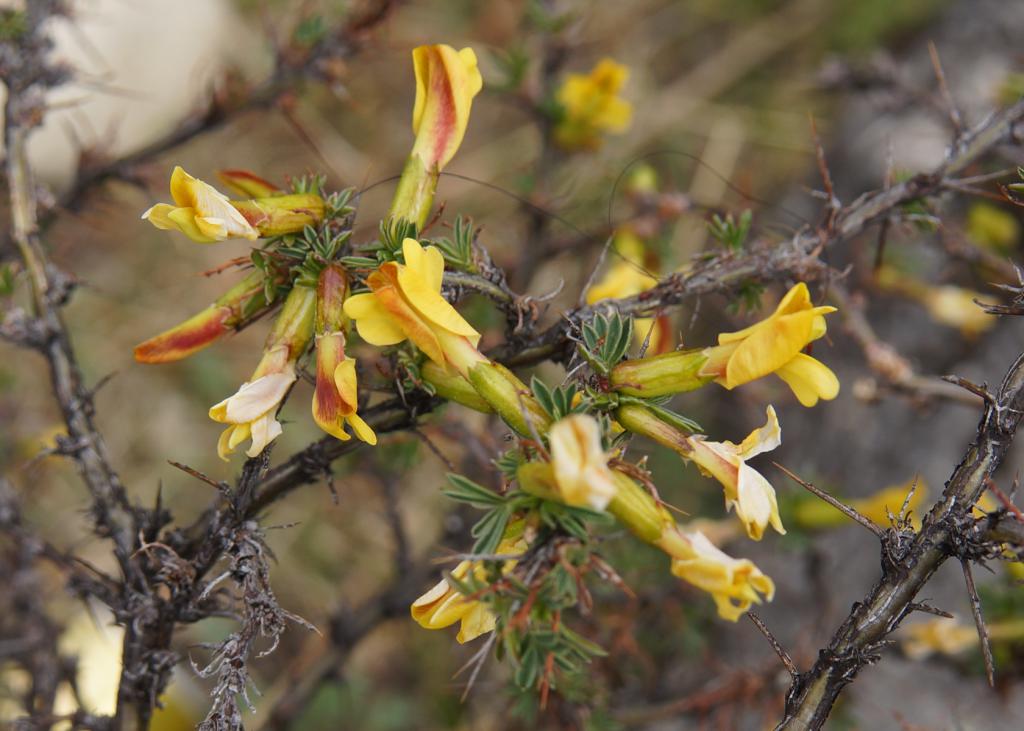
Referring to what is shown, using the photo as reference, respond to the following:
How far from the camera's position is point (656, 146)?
4.30 metres

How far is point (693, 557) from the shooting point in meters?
0.93

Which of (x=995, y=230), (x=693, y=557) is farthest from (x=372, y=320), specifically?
(x=995, y=230)

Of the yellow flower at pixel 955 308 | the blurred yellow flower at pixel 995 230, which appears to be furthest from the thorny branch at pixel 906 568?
the blurred yellow flower at pixel 995 230

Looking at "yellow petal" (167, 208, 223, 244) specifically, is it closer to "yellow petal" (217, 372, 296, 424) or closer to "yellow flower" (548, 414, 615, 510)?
"yellow petal" (217, 372, 296, 424)

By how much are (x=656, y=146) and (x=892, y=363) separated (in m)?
2.81

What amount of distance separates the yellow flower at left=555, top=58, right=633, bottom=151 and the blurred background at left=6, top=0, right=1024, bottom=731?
9 cm

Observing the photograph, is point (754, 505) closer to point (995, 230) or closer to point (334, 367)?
point (334, 367)

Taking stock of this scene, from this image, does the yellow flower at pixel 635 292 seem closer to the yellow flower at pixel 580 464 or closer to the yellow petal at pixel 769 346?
the yellow petal at pixel 769 346

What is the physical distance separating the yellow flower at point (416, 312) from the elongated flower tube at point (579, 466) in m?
0.22

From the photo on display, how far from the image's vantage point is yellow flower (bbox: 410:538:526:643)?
925mm

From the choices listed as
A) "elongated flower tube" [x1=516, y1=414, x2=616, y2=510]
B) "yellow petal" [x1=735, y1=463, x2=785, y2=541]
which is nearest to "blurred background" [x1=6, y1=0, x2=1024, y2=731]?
"elongated flower tube" [x1=516, y1=414, x2=616, y2=510]

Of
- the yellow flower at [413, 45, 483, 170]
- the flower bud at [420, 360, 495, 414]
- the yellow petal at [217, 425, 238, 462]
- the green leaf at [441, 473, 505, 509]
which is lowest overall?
the yellow petal at [217, 425, 238, 462]

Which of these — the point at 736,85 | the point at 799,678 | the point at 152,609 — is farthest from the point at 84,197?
the point at 736,85

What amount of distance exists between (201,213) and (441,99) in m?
0.37
